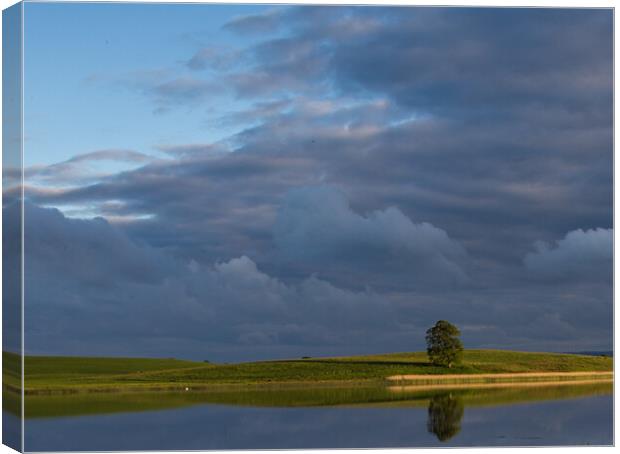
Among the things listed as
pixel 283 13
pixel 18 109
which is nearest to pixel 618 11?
pixel 283 13

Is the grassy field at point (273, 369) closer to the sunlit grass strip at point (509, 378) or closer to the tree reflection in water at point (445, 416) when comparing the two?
the sunlit grass strip at point (509, 378)

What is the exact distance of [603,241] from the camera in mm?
24000

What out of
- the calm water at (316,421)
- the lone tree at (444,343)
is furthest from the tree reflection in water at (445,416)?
the lone tree at (444,343)

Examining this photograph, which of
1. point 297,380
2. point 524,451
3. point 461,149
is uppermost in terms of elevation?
point 461,149

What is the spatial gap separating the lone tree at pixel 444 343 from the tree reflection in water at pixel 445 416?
2.92 feet

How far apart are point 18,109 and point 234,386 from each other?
7973 mm

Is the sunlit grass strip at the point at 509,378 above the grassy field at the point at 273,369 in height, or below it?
below

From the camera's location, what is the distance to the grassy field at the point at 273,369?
25.0 meters

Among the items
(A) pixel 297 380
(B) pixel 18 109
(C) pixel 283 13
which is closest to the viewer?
(B) pixel 18 109

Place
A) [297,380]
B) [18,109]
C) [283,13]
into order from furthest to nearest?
1. [297,380]
2. [283,13]
3. [18,109]

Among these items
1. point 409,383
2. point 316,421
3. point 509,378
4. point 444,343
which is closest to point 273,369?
point 316,421

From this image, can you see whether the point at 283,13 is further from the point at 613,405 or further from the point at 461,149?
the point at 613,405

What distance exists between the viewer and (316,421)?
2327 centimetres

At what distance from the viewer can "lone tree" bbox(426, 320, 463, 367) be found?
80.2 ft
